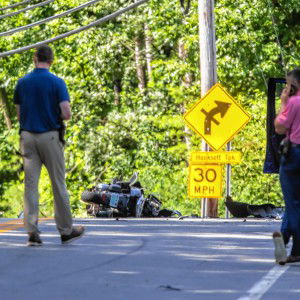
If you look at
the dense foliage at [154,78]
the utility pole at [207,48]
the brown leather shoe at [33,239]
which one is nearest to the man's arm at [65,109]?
the brown leather shoe at [33,239]

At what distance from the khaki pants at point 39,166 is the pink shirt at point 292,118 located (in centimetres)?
243

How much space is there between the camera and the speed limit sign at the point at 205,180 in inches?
928

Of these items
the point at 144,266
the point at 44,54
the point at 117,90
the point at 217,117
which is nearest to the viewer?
the point at 144,266

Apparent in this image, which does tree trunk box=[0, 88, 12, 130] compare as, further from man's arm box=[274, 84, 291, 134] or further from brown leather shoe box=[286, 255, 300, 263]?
brown leather shoe box=[286, 255, 300, 263]

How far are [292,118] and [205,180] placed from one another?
475 inches

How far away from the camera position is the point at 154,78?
4200 cm

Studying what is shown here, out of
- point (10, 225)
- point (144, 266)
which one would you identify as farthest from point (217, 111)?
point (144, 266)

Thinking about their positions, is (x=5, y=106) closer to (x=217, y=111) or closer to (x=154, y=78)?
(x=154, y=78)

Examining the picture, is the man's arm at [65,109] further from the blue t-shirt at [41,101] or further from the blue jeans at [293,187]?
the blue jeans at [293,187]

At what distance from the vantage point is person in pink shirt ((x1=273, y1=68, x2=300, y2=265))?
11.6 m

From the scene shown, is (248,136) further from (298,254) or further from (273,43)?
(298,254)

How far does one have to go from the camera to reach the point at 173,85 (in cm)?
3984

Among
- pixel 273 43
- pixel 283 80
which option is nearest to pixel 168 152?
pixel 273 43

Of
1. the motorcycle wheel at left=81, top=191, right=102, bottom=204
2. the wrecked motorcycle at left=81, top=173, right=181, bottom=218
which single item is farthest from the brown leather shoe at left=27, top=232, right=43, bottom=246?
the motorcycle wheel at left=81, top=191, right=102, bottom=204
